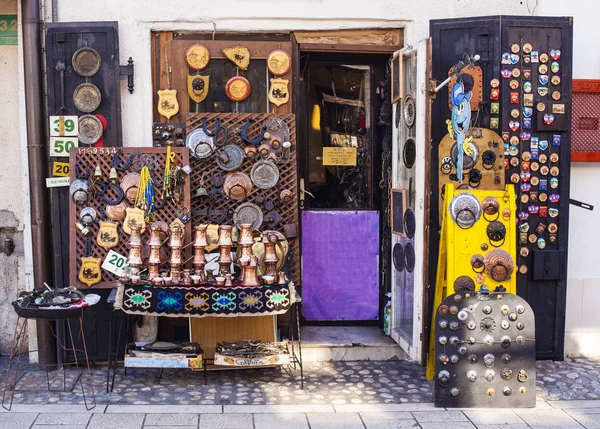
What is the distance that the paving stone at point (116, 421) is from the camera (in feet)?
14.7

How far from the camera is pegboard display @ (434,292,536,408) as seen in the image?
4.73 m

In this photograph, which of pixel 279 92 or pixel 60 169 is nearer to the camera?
pixel 60 169

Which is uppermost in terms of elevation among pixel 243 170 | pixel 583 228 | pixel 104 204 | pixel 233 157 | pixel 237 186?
pixel 233 157

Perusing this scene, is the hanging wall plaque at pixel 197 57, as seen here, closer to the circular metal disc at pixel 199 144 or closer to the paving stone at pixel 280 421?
the circular metal disc at pixel 199 144

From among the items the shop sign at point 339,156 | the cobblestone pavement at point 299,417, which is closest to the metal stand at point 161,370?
the cobblestone pavement at point 299,417

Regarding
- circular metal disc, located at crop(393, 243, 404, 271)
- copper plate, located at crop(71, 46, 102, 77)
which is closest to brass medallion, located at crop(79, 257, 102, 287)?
copper plate, located at crop(71, 46, 102, 77)

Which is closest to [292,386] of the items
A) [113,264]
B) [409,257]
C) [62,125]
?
[409,257]

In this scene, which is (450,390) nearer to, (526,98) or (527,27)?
(526,98)

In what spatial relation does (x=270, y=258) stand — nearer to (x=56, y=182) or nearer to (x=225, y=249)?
(x=225, y=249)

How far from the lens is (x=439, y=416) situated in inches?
184

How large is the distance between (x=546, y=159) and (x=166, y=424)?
12.3 ft

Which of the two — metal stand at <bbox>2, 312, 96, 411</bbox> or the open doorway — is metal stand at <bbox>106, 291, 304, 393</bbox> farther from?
the open doorway

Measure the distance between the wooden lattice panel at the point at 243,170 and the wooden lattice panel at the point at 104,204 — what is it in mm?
176

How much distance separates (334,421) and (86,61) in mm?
3531
